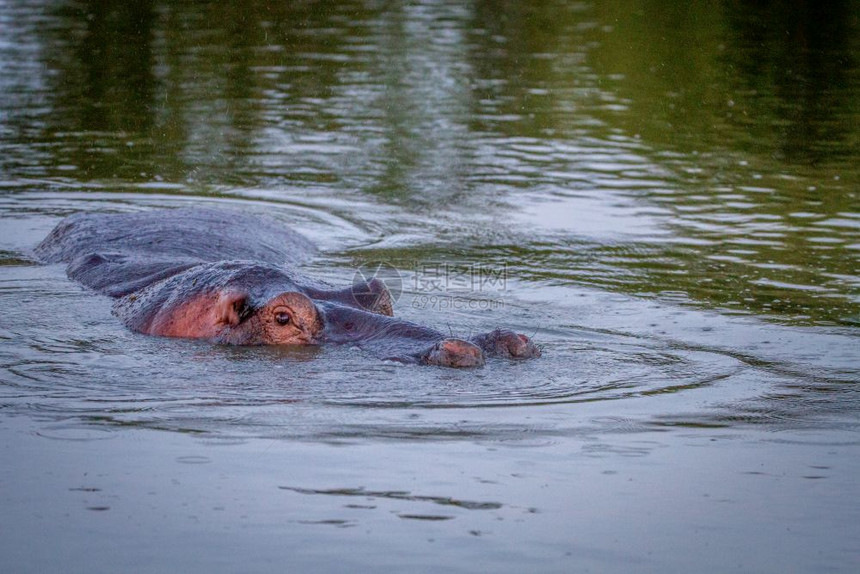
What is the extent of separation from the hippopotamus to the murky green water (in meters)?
0.17

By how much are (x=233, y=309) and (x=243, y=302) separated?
7 centimetres

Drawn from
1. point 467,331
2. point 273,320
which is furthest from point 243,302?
point 467,331

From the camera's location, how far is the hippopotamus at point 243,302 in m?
7.45

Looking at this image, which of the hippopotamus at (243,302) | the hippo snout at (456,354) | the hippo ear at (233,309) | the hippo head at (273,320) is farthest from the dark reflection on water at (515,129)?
the hippo ear at (233,309)

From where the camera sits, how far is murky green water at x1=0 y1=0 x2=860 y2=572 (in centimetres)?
530

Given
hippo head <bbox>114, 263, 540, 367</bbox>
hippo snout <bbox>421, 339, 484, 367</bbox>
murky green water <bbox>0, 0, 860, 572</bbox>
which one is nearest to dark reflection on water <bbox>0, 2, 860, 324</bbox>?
murky green water <bbox>0, 0, 860, 572</bbox>

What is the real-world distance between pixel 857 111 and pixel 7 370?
48.7ft

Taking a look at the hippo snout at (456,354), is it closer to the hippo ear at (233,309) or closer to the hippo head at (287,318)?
the hippo head at (287,318)

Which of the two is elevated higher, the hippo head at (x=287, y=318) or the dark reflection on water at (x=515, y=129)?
the hippo head at (x=287, y=318)

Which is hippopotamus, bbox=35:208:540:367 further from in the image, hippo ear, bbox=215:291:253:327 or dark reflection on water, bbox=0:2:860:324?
dark reflection on water, bbox=0:2:860:324

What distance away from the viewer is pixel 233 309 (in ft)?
26.2

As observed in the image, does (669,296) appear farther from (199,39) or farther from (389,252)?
(199,39)

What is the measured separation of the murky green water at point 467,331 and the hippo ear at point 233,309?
0.72 ft

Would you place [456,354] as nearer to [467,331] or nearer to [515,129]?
[467,331]
